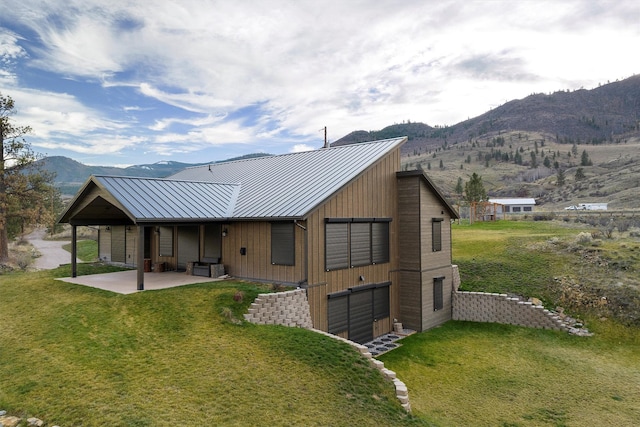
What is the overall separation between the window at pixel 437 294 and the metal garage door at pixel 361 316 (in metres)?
3.39

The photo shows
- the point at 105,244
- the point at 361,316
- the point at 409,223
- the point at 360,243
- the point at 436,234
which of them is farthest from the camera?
the point at 105,244

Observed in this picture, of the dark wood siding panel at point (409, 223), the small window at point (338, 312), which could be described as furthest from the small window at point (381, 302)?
the small window at point (338, 312)

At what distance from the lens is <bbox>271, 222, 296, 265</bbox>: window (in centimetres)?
1247

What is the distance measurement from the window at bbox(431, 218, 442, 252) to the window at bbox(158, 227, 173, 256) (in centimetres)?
1126

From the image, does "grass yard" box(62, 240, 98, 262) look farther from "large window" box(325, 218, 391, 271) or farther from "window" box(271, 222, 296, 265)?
"large window" box(325, 218, 391, 271)

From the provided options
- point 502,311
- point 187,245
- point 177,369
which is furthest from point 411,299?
point 177,369

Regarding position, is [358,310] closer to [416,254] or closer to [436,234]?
[416,254]

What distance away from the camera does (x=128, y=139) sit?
65688 mm

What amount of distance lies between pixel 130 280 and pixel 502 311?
48.7 ft

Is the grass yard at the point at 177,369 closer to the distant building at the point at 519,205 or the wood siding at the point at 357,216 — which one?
the wood siding at the point at 357,216

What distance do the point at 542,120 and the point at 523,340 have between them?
573ft

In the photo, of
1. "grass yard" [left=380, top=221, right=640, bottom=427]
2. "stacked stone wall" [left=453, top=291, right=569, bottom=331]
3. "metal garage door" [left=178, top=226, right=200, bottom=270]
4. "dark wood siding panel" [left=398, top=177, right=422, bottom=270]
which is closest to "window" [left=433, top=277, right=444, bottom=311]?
"grass yard" [left=380, top=221, right=640, bottom=427]

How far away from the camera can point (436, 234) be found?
16531 millimetres

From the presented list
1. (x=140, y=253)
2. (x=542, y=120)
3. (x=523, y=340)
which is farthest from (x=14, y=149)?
(x=542, y=120)
